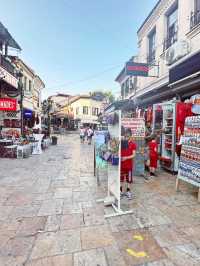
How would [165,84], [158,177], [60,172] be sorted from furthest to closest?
1. [165,84]
2. [60,172]
3. [158,177]

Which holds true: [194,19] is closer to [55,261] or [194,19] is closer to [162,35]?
[162,35]

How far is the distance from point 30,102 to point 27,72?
8.90 ft

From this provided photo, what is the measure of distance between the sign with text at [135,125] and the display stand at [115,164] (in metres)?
2.15

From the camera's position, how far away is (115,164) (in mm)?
3688

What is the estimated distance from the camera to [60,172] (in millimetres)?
6609

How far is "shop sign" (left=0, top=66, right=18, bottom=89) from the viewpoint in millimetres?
9527

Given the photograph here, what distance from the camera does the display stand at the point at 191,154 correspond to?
4.17 m

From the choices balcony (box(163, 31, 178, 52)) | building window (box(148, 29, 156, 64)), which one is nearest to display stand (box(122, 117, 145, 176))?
balcony (box(163, 31, 178, 52))

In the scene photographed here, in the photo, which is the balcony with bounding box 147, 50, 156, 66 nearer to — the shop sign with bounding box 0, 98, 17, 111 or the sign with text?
the sign with text

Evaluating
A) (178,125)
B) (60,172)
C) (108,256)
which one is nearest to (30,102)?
(60,172)

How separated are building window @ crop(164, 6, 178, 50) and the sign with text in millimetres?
4737

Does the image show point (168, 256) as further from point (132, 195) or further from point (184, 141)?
point (184, 141)

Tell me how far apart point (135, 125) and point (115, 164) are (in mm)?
2735

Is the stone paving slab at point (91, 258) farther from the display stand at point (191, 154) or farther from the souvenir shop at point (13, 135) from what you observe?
the souvenir shop at point (13, 135)
